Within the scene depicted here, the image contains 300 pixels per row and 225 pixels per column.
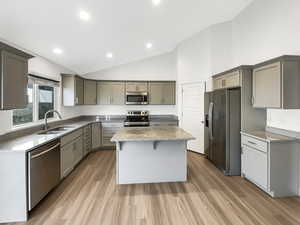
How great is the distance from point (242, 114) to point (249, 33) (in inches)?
74.9

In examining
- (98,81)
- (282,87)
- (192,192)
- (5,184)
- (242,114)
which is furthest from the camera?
(98,81)

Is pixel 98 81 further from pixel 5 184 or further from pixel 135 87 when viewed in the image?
pixel 5 184

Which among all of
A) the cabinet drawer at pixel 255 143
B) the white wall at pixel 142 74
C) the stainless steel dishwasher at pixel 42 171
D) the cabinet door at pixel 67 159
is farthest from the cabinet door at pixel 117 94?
the cabinet drawer at pixel 255 143

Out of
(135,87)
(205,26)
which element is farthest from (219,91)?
(135,87)

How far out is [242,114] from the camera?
10.5 feet

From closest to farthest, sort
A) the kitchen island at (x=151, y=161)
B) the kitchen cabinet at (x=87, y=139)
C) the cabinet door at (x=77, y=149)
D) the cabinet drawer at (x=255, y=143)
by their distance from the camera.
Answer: the cabinet drawer at (x=255, y=143) → the kitchen island at (x=151, y=161) → the cabinet door at (x=77, y=149) → the kitchen cabinet at (x=87, y=139)

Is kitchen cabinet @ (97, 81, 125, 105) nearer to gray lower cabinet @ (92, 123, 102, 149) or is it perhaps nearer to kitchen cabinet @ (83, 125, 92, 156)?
gray lower cabinet @ (92, 123, 102, 149)

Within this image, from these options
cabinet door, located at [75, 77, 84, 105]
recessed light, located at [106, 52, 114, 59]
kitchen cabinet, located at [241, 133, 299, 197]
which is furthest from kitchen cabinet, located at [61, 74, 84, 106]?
kitchen cabinet, located at [241, 133, 299, 197]

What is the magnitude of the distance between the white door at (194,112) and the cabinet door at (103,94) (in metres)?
2.40

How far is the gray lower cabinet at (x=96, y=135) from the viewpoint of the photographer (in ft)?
16.3

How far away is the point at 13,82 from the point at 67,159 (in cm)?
171

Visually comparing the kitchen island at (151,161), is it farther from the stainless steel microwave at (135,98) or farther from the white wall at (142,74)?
the white wall at (142,74)

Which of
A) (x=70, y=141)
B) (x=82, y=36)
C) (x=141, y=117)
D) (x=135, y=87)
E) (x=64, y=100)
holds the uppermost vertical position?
(x=82, y=36)

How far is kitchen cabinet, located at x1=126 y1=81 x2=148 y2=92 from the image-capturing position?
551 centimetres
